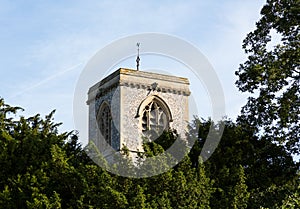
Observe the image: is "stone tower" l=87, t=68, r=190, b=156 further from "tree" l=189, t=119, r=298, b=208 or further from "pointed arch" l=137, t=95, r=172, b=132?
"tree" l=189, t=119, r=298, b=208

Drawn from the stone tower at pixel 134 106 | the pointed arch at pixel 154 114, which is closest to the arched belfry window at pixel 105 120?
the stone tower at pixel 134 106

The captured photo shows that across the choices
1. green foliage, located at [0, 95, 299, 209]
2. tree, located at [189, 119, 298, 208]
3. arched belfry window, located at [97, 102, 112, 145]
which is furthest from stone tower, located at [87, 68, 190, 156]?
green foliage, located at [0, 95, 299, 209]

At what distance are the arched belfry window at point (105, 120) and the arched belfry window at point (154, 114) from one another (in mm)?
1765

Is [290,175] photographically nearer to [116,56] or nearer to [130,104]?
[116,56]

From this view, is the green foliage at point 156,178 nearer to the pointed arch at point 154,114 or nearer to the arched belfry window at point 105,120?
the pointed arch at point 154,114

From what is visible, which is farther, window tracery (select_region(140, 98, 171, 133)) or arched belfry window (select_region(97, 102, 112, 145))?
arched belfry window (select_region(97, 102, 112, 145))

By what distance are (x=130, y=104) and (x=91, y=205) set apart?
17.6 metres

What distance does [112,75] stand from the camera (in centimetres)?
3247

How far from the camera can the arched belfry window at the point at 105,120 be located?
107 ft

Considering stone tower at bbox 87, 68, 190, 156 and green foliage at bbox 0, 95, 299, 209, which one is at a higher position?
stone tower at bbox 87, 68, 190, 156

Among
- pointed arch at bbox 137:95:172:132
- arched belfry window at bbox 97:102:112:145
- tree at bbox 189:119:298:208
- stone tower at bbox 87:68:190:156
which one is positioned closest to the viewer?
tree at bbox 189:119:298:208

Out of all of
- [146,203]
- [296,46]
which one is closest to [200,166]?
[146,203]

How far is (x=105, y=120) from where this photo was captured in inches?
1312

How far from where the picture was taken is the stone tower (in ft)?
104
